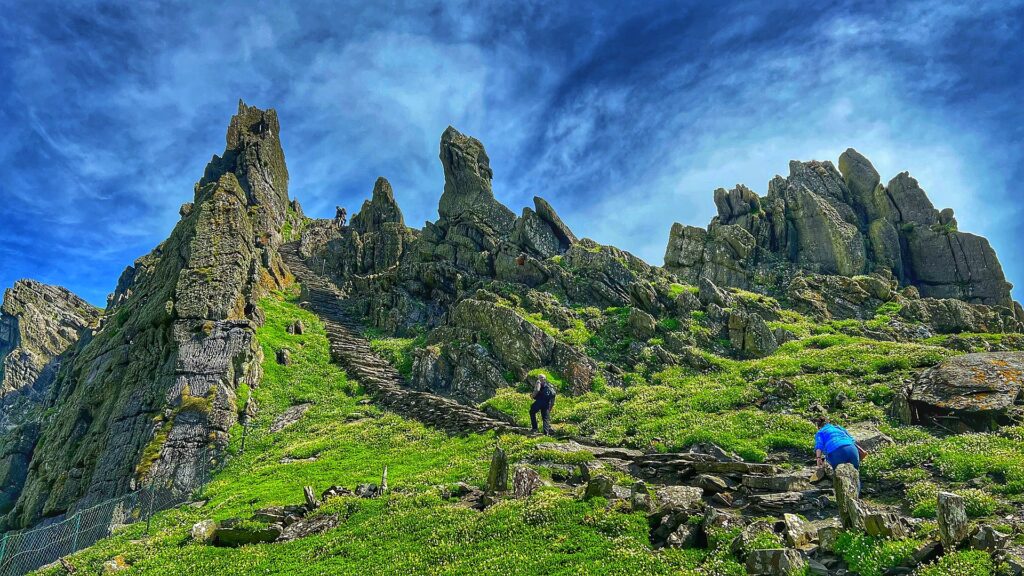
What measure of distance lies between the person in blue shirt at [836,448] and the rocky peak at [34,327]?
138825 mm

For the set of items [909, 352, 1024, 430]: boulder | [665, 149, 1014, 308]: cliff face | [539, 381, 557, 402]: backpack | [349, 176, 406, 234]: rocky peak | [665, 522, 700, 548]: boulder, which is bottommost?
[665, 522, 700, 548]: boulder

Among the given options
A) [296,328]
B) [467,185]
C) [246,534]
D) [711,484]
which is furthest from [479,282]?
[711,484]

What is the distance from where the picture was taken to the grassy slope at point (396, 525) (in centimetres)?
1291

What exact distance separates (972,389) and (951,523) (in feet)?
53.4

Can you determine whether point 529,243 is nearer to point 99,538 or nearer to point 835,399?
point 835,399

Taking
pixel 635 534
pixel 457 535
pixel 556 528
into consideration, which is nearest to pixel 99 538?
pixel 457 535

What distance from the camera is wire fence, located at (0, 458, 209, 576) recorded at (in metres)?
20.9

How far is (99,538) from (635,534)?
24.7 m

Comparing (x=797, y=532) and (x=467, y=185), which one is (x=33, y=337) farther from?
(x=797, y=532)

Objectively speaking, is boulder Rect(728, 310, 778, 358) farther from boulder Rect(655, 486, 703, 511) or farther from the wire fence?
the wire fence

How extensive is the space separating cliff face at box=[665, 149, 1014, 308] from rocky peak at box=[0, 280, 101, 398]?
126949mm

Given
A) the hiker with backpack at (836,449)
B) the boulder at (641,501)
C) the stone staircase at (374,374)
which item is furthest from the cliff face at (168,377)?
the hiker with backpack at (836,449)

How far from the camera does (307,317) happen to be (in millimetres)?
59406

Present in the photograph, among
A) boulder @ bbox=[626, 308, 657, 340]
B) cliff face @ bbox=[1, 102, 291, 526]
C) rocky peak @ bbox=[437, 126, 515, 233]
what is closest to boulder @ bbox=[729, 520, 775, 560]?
cliff face @ bbox=[1, 102, 291, 526]
